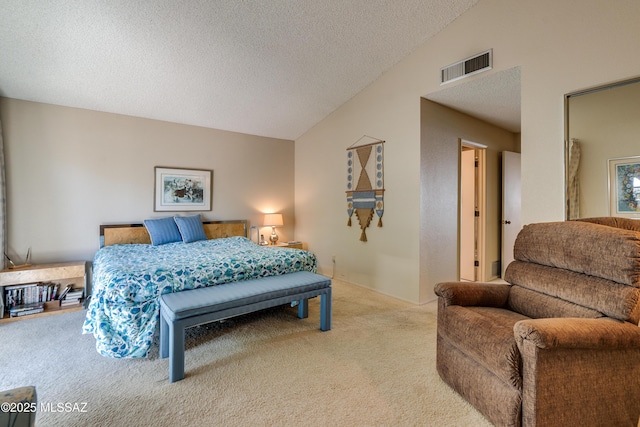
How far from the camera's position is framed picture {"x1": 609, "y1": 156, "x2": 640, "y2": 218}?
211 centimetres

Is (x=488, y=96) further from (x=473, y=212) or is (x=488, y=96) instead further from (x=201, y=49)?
(x=201, y=49)

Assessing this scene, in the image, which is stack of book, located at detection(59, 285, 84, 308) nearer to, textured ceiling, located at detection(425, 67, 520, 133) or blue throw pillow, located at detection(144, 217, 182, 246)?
blue throw pillow, located at detection(144, 217, 182, 246)

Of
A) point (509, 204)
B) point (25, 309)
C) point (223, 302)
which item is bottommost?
point (25, 309)

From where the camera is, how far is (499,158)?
4672 mm

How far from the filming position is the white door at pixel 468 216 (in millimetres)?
4602

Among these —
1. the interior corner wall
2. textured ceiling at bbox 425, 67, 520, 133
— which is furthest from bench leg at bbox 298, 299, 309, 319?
textured ceiling at bbox 425, 67, 520, 133

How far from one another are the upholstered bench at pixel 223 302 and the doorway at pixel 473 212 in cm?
267

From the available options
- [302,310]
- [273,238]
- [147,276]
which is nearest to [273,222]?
[273,238]

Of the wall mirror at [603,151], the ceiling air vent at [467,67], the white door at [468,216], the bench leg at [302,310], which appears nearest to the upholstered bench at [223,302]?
the bench leg at [302,310]

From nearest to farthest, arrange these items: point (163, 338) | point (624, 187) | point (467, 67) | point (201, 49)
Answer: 1. point (624, 187)
2. point (163, 338)
3. point (467, 67)
4. point (201, 49)

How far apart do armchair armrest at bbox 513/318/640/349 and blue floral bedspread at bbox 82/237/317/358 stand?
7.35ft

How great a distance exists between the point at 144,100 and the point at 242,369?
359 cm

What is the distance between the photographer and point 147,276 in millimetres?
2404

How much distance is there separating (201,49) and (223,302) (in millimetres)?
2625
